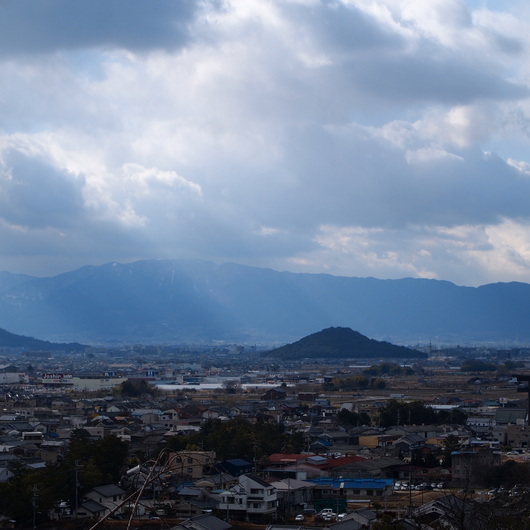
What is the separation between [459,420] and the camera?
32.7 meters

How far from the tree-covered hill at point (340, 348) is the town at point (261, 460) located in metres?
48.8

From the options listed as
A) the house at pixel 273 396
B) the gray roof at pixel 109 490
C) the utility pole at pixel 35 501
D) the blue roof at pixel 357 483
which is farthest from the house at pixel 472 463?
the house at pixel 273 396

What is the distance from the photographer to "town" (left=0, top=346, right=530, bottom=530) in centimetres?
1451

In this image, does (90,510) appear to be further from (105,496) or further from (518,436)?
(518,436)

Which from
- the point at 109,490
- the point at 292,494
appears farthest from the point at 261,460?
the point at 109,490

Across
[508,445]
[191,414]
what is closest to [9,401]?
[191,414]

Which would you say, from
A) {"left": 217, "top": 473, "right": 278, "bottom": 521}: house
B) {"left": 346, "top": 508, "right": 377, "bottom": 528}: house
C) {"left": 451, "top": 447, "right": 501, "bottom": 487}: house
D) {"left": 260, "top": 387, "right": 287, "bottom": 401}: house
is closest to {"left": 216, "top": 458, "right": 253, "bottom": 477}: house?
{"left": 217, "top": 473, "right": 278, "bottom": 521}: house

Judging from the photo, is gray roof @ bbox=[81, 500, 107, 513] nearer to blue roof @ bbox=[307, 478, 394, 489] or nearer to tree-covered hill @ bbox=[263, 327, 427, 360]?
blue roof @ bbox=[307, 478, 394, 489]

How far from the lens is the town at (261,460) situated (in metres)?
14.5

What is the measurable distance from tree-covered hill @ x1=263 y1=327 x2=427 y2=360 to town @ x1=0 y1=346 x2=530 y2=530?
1922 inches

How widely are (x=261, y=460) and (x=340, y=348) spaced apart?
3222 inches

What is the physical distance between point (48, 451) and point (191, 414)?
11730 mm

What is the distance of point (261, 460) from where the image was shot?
2216 cm

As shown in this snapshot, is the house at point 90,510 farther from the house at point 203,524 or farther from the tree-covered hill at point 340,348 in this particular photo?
the tree-covered hill at point 340,348
